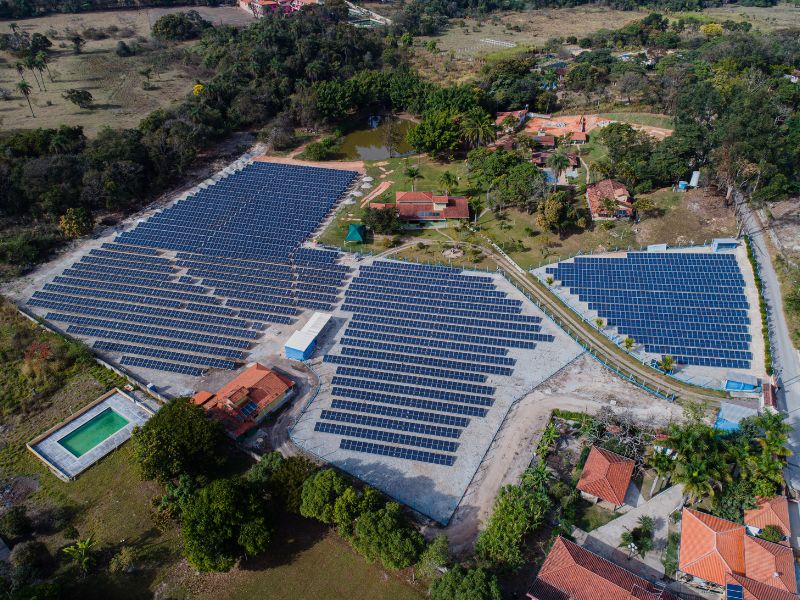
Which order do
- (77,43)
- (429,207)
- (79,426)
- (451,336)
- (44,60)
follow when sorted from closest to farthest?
(79,426), (451,336), (429,207), (44,60), (77,43)

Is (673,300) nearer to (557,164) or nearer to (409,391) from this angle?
(557,164)

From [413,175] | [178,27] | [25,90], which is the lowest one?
[413,175]

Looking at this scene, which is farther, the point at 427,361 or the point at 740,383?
the point at 427,361

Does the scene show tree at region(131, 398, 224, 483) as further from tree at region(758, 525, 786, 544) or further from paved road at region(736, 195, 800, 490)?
paved road at region(736, 195, 800, 490)

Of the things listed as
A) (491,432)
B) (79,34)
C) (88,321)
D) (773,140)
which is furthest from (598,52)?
(79,34)

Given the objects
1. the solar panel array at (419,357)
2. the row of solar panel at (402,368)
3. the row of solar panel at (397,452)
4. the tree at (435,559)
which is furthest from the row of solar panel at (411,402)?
the tree at (435,559)

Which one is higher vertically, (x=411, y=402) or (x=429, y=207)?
(x=429, y=207)

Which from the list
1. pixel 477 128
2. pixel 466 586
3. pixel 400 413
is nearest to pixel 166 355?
pixel 400 413
